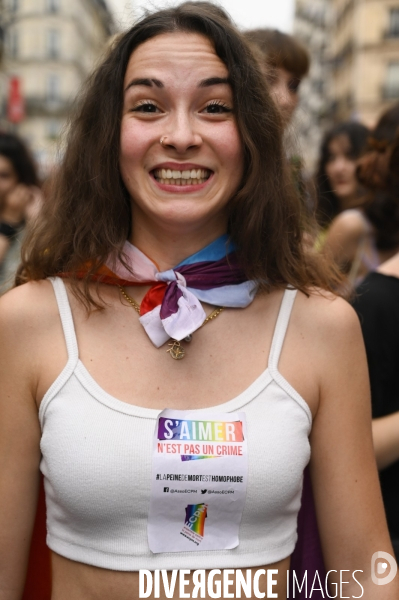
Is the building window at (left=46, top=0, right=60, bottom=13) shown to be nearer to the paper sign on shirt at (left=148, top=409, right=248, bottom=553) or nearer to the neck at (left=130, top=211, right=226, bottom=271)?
the neck at (left=130, top=211, right=226, bottom=271)

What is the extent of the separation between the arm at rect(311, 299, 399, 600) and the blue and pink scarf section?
0.81 feet

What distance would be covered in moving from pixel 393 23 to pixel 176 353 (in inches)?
1575

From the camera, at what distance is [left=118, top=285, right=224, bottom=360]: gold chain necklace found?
192 centimetres

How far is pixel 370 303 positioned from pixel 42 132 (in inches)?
2546

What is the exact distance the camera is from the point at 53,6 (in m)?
64.8

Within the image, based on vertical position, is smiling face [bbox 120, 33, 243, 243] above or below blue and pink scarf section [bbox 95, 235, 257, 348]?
above

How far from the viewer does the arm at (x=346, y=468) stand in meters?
1.88

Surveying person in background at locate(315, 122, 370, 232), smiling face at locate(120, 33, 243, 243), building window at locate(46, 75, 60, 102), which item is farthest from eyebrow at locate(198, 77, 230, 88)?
building window at locate(46, 75, 60, 102)

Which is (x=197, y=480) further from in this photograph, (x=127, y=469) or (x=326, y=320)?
(x=326, y=320)

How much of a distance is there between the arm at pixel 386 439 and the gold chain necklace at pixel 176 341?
0.60 metres

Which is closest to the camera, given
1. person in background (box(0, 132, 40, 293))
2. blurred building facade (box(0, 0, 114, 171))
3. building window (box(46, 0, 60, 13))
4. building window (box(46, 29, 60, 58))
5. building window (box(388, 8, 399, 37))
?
person in background (box(0, 132, 40, 293))

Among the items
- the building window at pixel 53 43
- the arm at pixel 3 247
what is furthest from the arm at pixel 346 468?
the building window at pixel 53 43

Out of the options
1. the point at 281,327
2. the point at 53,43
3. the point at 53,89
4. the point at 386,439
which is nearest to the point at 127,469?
the point at 281,327

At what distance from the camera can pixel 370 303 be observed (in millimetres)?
2311
